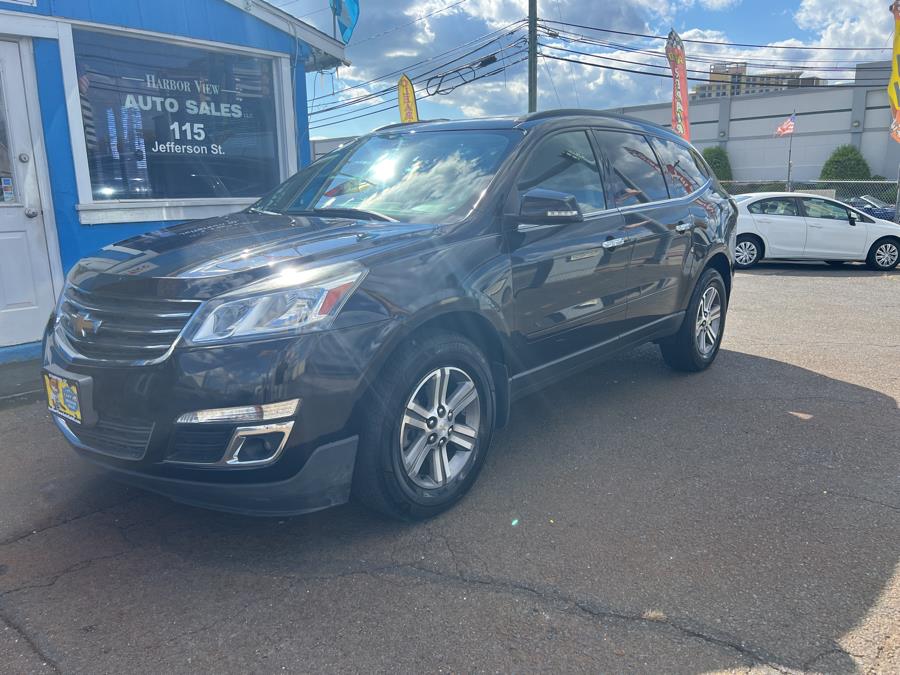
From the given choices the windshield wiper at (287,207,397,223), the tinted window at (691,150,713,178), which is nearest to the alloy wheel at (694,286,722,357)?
the tinted window at (691,150,713,178)

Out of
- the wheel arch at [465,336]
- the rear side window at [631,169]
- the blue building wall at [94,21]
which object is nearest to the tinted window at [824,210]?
the rear side window at [631,169]

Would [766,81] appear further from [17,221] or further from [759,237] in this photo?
[17,221]

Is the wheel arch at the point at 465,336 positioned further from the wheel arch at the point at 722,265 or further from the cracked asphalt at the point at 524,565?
the wheel arch at the point at 722,265

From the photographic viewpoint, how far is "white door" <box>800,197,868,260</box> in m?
13.2

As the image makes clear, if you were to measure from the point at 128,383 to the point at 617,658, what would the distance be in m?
1.97

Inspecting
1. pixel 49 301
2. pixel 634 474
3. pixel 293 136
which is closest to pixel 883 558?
pixel 634 474

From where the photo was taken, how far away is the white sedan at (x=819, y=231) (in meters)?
13.2

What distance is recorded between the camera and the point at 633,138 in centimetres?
478

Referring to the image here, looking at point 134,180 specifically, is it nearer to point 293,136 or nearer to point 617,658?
point 293,136

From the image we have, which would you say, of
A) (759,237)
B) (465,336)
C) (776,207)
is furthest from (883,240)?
(465,336)

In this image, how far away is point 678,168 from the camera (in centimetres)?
526

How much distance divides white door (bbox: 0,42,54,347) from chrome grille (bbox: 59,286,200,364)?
353cm

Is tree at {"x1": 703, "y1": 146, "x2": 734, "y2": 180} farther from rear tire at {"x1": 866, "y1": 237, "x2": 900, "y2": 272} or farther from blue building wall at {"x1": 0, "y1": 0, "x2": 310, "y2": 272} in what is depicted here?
blue building wall at {"x1": 0, "y1": 0, "x2": 310, "y2": 272}

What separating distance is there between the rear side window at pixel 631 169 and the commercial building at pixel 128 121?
176 inches
